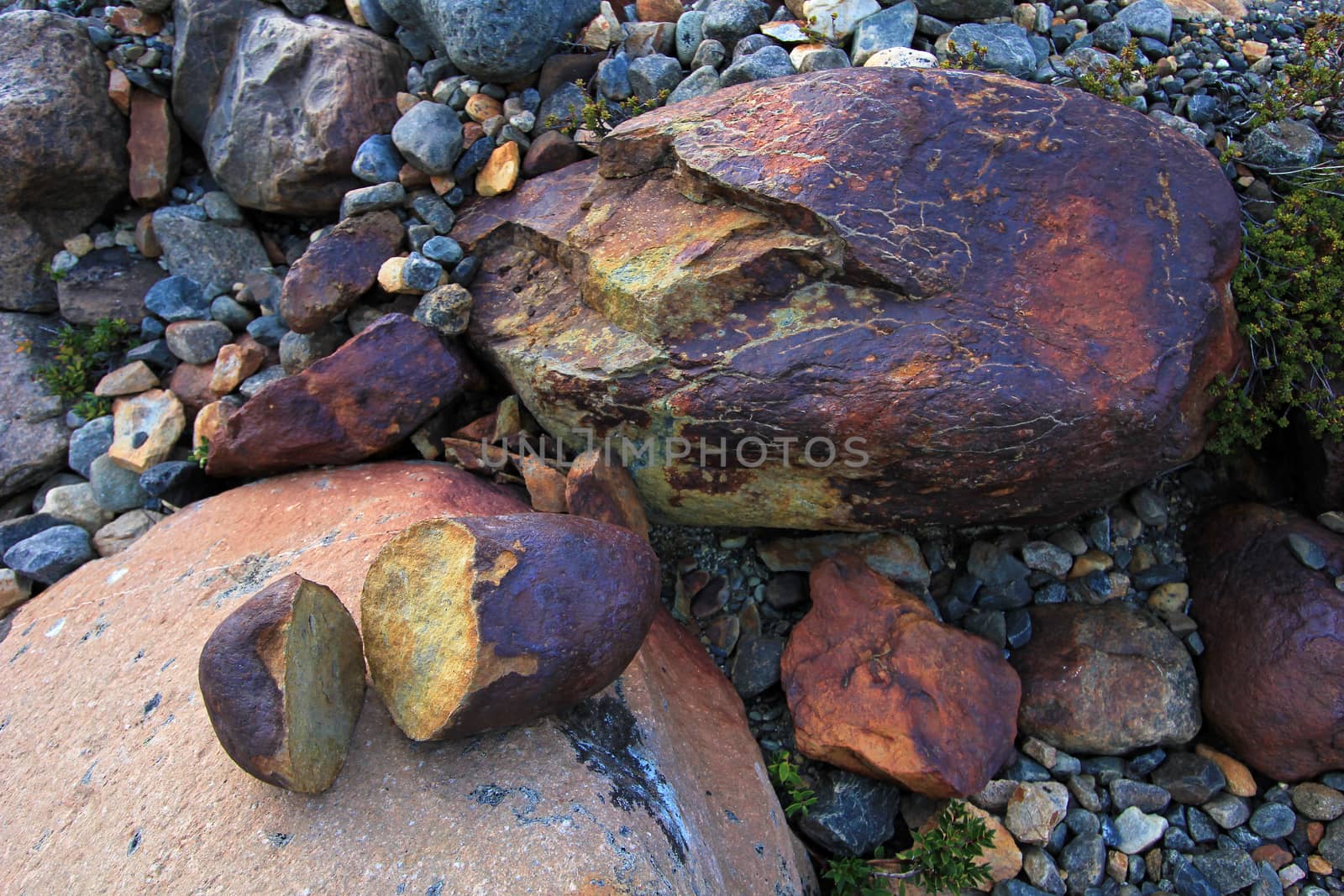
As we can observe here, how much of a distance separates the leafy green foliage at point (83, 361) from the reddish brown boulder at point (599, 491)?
110 inches

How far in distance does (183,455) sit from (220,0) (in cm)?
244

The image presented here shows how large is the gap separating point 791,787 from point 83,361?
4.10 metres

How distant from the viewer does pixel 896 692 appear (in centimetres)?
305

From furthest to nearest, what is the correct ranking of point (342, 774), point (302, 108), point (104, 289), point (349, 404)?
point (104, 289) → point (302, 108) → point (349, 404) → point (342, 774)

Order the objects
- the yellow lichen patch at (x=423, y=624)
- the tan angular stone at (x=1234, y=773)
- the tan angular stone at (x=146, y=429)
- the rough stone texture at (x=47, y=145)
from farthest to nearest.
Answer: the rough stone texture at (x=47, y=145) < the tan angular stone at (x=146, y=429) < the tan angular stone at (x=1234, y=773) < the yellow lichen patch at (x=423, y=624)

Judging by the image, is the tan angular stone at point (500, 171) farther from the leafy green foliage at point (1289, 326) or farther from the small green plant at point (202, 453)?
the leafy green foliage at point (1289, 326)

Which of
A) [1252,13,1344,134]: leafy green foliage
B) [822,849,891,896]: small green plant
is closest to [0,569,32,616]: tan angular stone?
[822,849,891,896]: small green plant

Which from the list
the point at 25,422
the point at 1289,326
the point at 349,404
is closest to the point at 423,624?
the point at 349,404

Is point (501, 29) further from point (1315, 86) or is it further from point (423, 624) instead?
point (1315, 86)

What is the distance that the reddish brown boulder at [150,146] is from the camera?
4.54m

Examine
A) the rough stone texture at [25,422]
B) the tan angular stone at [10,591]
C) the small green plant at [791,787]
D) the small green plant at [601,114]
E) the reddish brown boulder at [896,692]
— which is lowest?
the small green plant at [791,787]

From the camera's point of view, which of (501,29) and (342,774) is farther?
(501,29)

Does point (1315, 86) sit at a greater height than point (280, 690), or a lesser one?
greater

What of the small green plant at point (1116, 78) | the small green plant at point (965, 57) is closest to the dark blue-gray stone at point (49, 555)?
the small green plant at point (965, 57)
